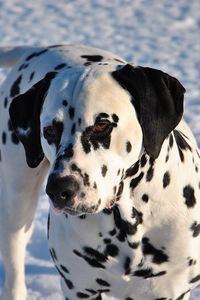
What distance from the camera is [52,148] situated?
10.2 ft

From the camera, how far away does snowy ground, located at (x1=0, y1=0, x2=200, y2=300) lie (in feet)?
25.2

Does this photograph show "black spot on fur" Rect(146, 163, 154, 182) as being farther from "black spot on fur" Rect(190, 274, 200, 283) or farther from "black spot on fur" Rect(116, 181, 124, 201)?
"black spot on fur" Rect(190, 274, 200, 283)

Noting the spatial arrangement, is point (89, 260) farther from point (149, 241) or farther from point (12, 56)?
point (12, 56)

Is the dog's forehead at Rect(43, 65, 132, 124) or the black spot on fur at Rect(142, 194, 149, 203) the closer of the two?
the dog's forehead at Rect(43, 65, 132, 124)

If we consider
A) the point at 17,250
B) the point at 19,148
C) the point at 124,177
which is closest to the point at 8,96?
the point at 19,148

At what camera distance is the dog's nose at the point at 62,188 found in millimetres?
2887

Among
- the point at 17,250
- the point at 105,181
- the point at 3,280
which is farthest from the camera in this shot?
the point at 3,280

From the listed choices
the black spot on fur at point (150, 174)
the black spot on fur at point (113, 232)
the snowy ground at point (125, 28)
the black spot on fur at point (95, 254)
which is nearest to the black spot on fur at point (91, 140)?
the black spot on fur at point (150, 174)

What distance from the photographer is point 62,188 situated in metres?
2.88

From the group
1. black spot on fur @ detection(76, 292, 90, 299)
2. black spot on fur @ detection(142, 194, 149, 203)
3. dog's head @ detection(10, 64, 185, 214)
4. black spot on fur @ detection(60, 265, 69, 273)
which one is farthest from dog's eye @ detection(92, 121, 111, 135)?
black spot on fur @ detection(76, 292, 90, 299)

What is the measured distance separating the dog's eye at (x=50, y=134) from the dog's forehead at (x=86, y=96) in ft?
0.14

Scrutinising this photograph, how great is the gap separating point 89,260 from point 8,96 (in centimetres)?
99

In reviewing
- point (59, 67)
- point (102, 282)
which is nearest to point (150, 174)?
point (102, 282)

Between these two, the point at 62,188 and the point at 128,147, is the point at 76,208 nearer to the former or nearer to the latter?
the point at 62,188
